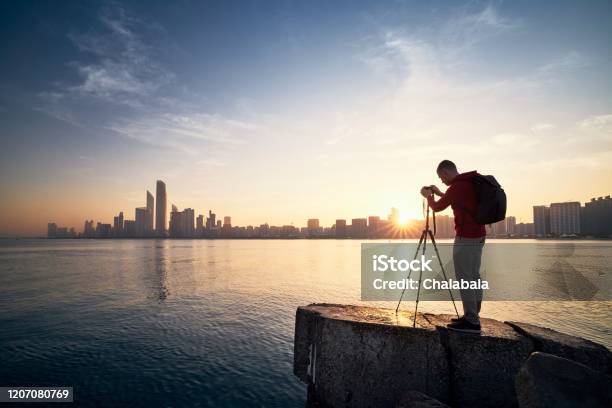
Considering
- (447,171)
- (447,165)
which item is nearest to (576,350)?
(447,171)

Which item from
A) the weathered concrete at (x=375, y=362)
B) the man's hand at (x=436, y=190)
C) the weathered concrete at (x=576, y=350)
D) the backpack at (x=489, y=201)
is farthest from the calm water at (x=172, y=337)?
the backpack at (x=489, y=201)

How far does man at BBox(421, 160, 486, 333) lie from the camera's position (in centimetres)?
514

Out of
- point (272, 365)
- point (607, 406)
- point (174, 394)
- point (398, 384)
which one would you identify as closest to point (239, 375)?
point (272, 365)

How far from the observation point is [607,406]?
3.57 m

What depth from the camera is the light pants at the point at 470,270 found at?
16.8 ft

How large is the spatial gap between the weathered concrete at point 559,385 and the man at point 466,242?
1.13m

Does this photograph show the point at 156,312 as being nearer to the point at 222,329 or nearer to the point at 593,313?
the point at 222,329

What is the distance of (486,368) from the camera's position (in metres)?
4.83

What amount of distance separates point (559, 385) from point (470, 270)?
182 centimetres

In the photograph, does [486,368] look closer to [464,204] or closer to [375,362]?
[375,362]

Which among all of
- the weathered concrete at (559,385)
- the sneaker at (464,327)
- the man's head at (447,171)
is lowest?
the weathered concrete at (559,385)

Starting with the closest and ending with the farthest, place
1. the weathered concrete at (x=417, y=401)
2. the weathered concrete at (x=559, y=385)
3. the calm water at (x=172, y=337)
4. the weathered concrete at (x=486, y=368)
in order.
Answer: the weathered concrete at (x=559, y=385), the weathered concrete at (x=417, y=401), the weathered concrete at (x=486, y=368), the calm water at (x=172, y=337)

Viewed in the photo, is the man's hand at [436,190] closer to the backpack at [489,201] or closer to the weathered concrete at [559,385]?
the backpack at [489,201]

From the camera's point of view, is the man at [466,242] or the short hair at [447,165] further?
the short hair at [447,165]
